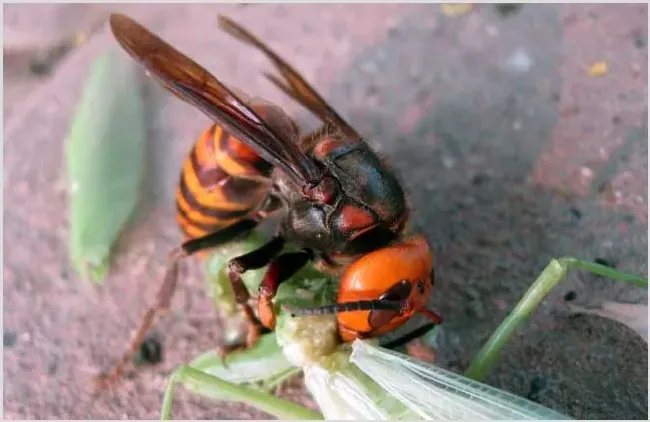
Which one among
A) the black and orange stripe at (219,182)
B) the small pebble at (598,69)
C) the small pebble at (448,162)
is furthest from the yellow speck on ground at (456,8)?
the black and orange stripe at (219,182)

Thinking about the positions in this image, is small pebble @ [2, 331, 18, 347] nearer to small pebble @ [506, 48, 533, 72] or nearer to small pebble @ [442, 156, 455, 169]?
small pebble @ [442, 156, 455, 169]

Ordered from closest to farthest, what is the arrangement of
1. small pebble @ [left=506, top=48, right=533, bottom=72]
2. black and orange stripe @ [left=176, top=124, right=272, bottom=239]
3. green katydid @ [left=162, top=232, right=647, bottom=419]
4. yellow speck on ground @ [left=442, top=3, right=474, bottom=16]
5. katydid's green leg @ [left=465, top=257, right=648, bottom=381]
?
green katydid @ [left=162, top=232, right=647, bottom=419] < katydid's green leg @ [left=465, top=257, right=648, bottom=381] < black and orange stripe @ [left=176, top=124, right=272, bottom=239] < small pebble @ [left=506, top=48, right=533, bottom=72] < yellow speck on ground @ [left=442, top=3, right=474, bottom=16]

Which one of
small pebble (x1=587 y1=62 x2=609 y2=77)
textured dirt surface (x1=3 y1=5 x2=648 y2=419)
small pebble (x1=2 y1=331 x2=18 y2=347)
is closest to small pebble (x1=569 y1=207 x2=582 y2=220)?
textured dirt surface (x1=3 y1=5 x2=648 y2=419)

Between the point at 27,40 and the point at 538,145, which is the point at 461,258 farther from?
the point at 27,40

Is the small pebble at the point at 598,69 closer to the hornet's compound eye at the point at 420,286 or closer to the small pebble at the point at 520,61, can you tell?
the small pebble at the point at 520,61

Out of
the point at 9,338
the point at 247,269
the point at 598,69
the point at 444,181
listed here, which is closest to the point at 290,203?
the point at 247,269

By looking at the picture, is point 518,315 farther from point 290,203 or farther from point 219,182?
point 219,182
